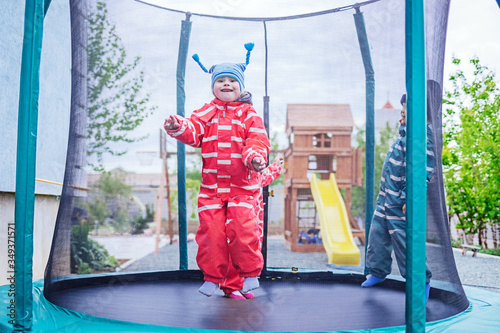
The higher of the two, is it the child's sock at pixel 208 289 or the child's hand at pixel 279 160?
the child's hand at pixel 279 160

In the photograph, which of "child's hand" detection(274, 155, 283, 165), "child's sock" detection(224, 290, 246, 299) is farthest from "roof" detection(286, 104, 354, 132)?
"child's sock" detection(224, 290, 246, 299)

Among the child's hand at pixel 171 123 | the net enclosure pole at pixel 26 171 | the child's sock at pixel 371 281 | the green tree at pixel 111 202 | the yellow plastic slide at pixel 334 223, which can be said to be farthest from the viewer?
the yellow plastic slide at pixel 334 223

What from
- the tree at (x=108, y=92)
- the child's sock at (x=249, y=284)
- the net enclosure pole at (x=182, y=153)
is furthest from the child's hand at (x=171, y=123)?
the child's sock at (x=249, y=284)

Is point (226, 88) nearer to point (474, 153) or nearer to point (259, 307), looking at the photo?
point (259, 307)

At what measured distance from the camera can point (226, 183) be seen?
1.56m

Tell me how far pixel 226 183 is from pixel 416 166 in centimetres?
69

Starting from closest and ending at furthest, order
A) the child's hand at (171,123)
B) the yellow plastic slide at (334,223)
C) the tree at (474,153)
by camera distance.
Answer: the child's hand at (171,123) < the yellow plastic slide at (334,223) < the tree at (474,153)

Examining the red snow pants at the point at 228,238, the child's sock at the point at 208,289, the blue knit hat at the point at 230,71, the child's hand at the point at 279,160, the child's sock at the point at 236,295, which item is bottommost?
the child's sock at the point at 236,295

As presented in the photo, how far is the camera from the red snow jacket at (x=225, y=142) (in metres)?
1.55

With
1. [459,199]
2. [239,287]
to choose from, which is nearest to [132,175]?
[239,287]

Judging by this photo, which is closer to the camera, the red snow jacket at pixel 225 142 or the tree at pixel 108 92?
the red snow jacket at pixel 225 142

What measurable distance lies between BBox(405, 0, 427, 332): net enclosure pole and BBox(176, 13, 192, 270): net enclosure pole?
1.11 meters

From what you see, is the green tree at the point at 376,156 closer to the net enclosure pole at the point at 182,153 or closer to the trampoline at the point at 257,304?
the trampoline at the point at 257,304

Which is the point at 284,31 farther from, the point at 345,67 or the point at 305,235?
the point at 305,235
